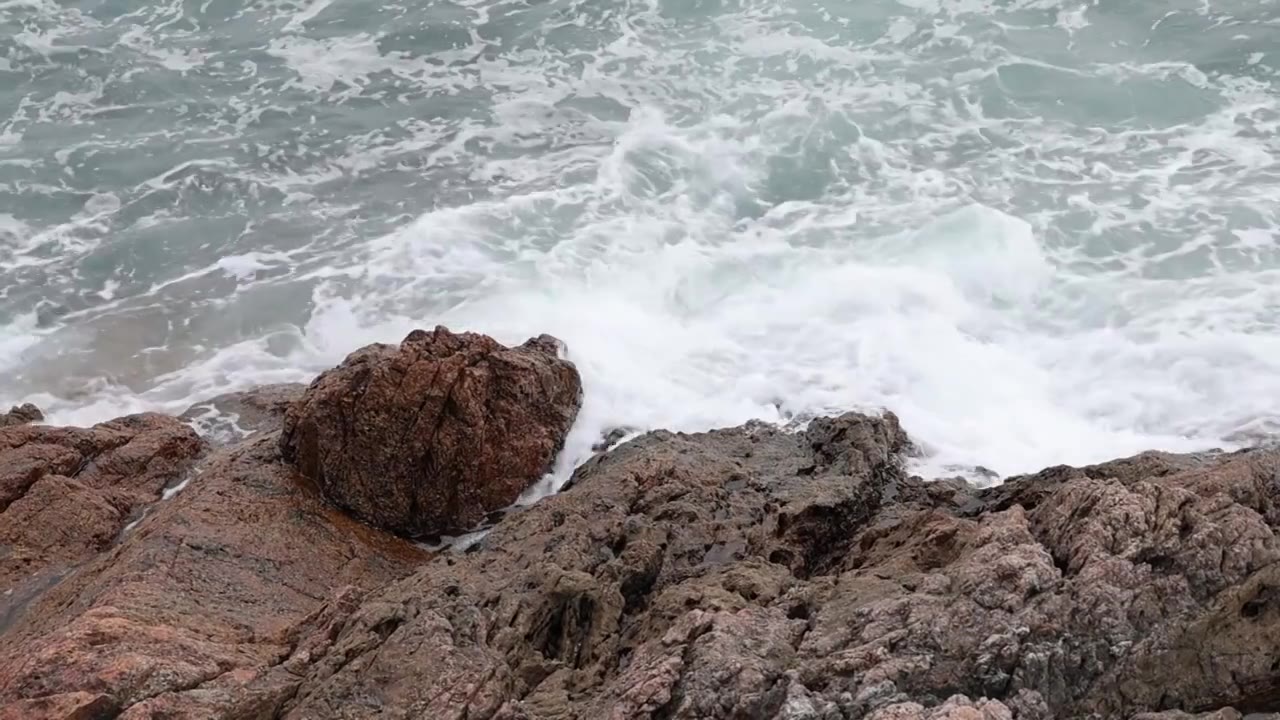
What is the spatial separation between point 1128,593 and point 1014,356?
8.72m

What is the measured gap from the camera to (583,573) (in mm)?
8805

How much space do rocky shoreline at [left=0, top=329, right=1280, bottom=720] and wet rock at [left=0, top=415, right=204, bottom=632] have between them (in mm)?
34

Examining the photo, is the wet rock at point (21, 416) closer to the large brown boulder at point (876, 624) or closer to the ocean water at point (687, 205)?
the ocean water at point (687, 205)

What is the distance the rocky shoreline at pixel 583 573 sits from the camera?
268 inches

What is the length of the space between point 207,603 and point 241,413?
562 centimetres

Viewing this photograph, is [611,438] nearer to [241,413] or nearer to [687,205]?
[241,413]

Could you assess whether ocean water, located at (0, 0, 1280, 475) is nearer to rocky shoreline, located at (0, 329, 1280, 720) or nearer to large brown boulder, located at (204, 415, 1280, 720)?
rocky shoreline, located at (0, 329, 1280, 720)

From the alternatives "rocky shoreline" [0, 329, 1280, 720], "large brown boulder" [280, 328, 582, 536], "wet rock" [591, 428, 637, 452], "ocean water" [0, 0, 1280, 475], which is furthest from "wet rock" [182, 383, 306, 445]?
"wet rock" [591, 428, 637, 452]

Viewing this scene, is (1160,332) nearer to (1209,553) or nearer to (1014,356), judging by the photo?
(1014,356)

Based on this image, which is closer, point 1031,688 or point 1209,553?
point 1031,688

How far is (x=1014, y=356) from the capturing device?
15312mm

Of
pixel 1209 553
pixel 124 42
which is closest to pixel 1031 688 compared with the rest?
pixel 1209 553

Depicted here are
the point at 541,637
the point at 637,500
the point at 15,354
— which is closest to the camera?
the point at 541,637

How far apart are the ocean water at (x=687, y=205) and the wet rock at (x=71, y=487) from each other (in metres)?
2.11
